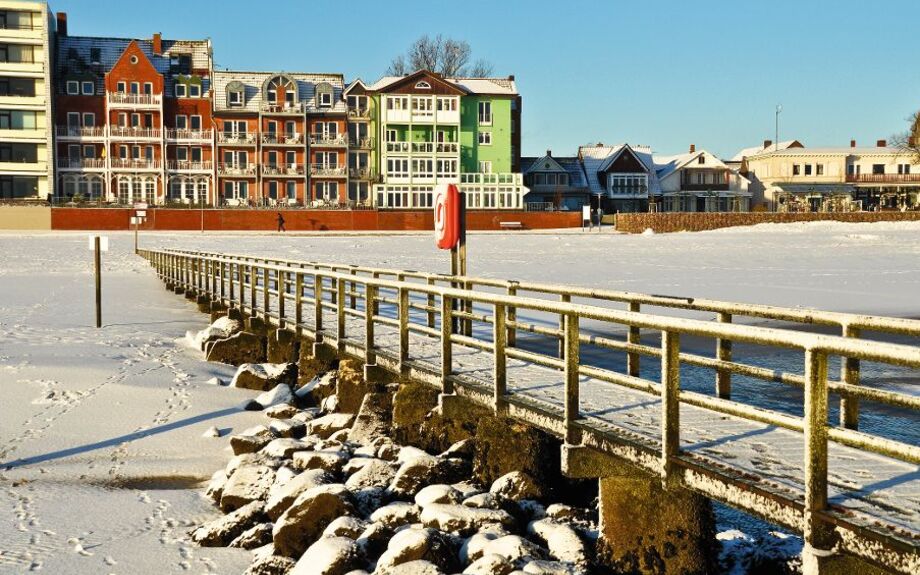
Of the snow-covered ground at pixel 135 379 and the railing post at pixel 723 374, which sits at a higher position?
the railing post at pixel 723 374

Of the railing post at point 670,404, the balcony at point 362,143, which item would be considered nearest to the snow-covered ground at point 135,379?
the railing post at point 670,404

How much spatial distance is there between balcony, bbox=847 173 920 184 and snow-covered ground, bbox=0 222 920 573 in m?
60.2

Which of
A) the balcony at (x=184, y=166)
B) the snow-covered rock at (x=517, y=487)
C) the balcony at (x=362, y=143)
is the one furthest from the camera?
the balcony at (x=362, y=143)

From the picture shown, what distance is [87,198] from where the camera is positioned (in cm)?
7669

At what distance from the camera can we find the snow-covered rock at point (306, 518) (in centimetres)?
729

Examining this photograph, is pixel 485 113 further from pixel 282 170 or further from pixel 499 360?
pixel 499 360

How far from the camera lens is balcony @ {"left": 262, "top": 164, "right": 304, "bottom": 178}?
261 ft

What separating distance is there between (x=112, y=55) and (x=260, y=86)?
41.1 feet

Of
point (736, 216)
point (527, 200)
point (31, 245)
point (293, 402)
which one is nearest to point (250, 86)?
point (527, 200)

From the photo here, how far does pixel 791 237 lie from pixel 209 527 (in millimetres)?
54762

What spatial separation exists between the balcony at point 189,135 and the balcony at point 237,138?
1070 millimetres

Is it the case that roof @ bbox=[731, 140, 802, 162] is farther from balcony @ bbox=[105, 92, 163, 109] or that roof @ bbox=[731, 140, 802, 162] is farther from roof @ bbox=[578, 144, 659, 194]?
balcony @ bbox=[105, 92, 163, 109]

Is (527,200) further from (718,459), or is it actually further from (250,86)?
(718,459)

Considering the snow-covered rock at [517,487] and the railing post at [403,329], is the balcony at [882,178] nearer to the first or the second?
the railing post at [403,329]
